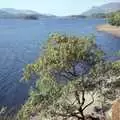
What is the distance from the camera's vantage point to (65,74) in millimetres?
24406

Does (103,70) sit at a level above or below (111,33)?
above

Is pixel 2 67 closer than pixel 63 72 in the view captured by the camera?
No

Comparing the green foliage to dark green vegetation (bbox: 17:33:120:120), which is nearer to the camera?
dark green vegetation (bbox: 17:33:120:120)

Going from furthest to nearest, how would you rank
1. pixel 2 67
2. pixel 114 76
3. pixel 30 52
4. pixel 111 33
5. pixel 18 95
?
pixel 111 33, pixel 30 52, pixel 2 67, pixel 18 95, pixel 114 76

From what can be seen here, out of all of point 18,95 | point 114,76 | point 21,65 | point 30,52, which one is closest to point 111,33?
point 30,52

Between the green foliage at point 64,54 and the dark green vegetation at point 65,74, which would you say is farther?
the green foliage at point 64,54

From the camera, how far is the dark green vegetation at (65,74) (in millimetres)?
23031

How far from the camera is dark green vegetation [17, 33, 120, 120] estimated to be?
23.0 meters

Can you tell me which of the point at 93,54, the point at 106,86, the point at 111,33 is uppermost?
the point at 93,54

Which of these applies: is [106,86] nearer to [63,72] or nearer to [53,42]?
[63,72]

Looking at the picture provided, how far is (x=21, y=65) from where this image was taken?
65.8 metres

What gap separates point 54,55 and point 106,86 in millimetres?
4139

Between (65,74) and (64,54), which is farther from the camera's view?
(65,74)

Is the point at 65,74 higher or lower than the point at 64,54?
lower
